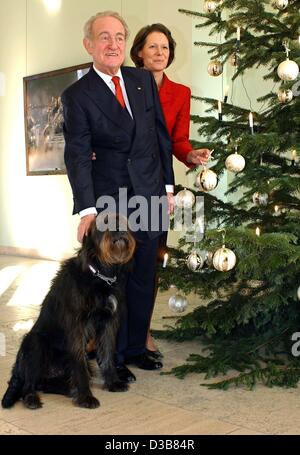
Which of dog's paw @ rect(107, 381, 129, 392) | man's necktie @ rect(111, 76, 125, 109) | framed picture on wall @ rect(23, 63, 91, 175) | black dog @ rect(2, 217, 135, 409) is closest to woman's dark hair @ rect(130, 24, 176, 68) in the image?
man's necktie @ rect(111, 76, 125, 109)

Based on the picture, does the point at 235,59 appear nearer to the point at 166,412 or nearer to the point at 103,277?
the point at 103,277

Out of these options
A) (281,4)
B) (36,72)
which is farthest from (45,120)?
(281,4)

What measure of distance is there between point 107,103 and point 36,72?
199 inches

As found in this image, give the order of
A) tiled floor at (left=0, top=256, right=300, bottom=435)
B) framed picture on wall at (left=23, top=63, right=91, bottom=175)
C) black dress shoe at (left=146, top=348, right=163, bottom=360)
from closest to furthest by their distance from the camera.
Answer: tiled floor at (left=0, top=256, right=300, bottom=435)
black dress shoe at (left=146, top=348, right=163, bottom=360)
framed picture on wall at (left=23, top=63, right=91, bottom=175)

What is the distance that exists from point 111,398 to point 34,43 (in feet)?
19.2

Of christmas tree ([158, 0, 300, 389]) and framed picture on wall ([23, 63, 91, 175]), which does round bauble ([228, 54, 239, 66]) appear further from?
framed picture on wall ([23, 63, 91, 175])

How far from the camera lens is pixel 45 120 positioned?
7.05 meters

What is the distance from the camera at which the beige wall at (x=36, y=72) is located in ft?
20.3

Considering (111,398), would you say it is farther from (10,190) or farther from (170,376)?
(10,190)

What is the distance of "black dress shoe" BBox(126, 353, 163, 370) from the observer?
2.84 m

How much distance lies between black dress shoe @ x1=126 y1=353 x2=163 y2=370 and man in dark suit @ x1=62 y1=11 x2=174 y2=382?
0.12m

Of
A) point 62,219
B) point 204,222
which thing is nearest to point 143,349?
point 204,222

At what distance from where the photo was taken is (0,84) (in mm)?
7770

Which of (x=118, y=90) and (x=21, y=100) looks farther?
(x=21, y=100)
